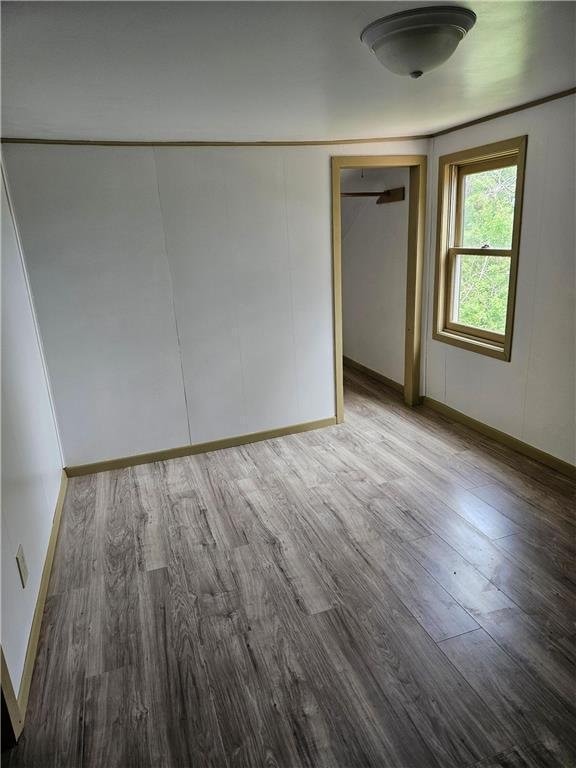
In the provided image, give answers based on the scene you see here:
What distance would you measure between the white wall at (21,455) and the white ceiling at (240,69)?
943 millimetres

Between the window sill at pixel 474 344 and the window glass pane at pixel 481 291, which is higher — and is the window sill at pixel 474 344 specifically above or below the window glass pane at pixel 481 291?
below

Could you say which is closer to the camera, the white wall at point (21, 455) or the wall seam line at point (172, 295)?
the white wall at point (21, 455)

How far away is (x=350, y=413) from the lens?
4.32 metres

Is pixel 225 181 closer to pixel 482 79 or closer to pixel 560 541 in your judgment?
pixel 482 79

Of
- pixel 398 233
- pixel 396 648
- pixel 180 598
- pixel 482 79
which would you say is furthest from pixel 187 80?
pixel 398 233

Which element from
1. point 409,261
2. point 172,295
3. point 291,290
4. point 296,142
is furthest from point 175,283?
point 409,261

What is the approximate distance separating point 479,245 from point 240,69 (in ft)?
7.74

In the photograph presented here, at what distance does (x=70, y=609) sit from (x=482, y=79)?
3.10m

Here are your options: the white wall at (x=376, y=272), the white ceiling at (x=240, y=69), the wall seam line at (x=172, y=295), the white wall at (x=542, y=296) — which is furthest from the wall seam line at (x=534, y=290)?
the wall seam line at (x=172, y=295)

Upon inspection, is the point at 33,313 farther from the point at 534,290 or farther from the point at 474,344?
the point at 534,290

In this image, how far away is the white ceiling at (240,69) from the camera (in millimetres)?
1421

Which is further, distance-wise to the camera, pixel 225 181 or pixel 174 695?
pixel 225 181

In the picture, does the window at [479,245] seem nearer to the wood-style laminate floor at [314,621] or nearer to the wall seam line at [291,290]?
the wood-style laminate floor at [314,621]

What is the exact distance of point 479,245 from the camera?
3.57 metres
